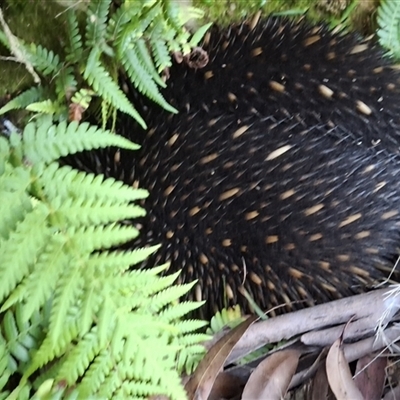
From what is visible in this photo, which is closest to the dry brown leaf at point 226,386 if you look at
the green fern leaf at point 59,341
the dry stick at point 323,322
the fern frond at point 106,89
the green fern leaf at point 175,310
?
the dry stick at point 323,322

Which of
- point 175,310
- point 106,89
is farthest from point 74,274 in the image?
point 106,89

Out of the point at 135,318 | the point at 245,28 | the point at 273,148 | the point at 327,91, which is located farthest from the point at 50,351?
the point at 245,28

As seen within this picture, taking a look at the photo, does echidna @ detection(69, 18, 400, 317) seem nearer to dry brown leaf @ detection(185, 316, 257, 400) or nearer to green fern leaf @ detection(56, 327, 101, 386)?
dry brown leaf @ detection(185, 316, 257, 400)

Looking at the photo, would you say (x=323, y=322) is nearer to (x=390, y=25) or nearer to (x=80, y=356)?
(x=80, y=356)

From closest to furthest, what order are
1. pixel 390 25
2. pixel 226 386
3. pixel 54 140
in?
pixel 54 140
pixel 226 386
pixel 390 25

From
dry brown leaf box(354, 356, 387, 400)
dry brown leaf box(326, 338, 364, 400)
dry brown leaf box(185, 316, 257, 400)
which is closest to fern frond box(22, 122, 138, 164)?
dry brown leaf box(185, 316, 257, 400)

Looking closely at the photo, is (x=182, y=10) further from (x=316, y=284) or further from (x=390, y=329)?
(x=390, y=329)
